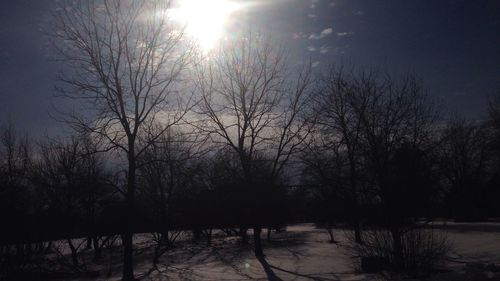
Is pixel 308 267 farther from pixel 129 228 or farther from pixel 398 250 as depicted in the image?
pixel 129 228

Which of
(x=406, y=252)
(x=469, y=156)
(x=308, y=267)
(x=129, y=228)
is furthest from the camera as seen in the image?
(x=469, y=156)

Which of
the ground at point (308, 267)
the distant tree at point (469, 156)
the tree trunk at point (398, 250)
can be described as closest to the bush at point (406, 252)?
the tree trunk at point (398, 250)

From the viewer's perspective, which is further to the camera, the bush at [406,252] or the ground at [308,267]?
the bush at [406,252]

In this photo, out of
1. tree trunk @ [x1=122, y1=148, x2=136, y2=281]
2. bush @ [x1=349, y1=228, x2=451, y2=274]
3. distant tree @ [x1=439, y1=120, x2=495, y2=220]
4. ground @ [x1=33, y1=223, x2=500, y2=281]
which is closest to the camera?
ground @ [x1=33, y1=223, x2=500, y2=281]

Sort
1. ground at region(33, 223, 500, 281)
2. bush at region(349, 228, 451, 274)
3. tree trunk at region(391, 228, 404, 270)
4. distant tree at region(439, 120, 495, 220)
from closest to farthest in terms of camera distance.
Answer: ground at region(33, 223, 500, 281)
bush at region(349, 228, 451, 274)
tree trunk at region(391, 228, 404, 270)
distant tree at region(439, 120, 495, 220)

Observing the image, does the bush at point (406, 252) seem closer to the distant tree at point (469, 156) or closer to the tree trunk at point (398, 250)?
the tree trunk at point (398, 250)

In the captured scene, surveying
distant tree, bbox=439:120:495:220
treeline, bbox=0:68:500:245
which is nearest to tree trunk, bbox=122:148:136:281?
treeline, bbox=0:68:500:245

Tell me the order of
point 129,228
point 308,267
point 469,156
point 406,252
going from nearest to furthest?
1. point 406,252
2. point 129,228
3. point 308,267
4. point 469,156

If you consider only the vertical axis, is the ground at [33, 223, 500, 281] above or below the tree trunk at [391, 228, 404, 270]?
below

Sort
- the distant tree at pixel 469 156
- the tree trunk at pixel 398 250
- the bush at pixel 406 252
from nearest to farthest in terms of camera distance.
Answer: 1. the bush at pixel 406 252
2. the tree trunk at pixel 398 250
3. the distant tree at pixel 469 156

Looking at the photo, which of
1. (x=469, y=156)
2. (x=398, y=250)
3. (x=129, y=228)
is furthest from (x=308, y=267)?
(x=469, y=156)

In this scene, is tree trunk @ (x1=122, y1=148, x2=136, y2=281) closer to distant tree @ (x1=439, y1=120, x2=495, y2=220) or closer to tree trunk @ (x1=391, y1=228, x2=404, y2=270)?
tree trunk @ (x1=391, y1=228, x2=404, y2=270)

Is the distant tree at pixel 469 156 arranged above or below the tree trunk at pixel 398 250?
above

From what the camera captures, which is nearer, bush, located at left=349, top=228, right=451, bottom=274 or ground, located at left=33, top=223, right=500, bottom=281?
ground, located at left=33, top=223, right=500, bottom=281
